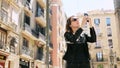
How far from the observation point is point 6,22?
20.5m

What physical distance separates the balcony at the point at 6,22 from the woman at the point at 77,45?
1629 centimetres

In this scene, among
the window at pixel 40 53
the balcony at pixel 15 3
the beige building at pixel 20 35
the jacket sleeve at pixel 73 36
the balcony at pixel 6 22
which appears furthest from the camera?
the window at pixel 40 53

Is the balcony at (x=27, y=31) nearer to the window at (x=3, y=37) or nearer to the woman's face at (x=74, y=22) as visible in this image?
the window at (x=3, y=37)

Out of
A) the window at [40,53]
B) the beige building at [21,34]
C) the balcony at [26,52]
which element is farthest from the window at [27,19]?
the window at [40,53]

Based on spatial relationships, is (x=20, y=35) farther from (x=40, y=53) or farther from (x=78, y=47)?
(x=78, y=47)

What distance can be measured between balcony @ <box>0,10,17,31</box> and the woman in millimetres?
16287

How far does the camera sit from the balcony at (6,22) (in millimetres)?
19941

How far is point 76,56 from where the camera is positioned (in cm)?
359

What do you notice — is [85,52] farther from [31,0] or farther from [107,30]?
[107,30]

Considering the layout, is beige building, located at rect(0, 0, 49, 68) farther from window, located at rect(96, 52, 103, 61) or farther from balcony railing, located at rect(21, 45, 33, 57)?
window, located at rect(96, 52, 103, 61)

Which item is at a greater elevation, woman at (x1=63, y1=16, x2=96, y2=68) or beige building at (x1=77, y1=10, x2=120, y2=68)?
beige building at (x1=77, y1=10, x2=120, y2=68)

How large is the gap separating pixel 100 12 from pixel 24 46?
133 ft

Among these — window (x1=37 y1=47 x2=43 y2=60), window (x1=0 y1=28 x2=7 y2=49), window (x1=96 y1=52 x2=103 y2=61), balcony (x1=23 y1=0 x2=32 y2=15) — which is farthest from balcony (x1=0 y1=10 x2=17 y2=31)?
window (x1=96 y1=52 x2=103 y2=61)

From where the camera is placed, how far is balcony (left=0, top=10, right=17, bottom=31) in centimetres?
1994
